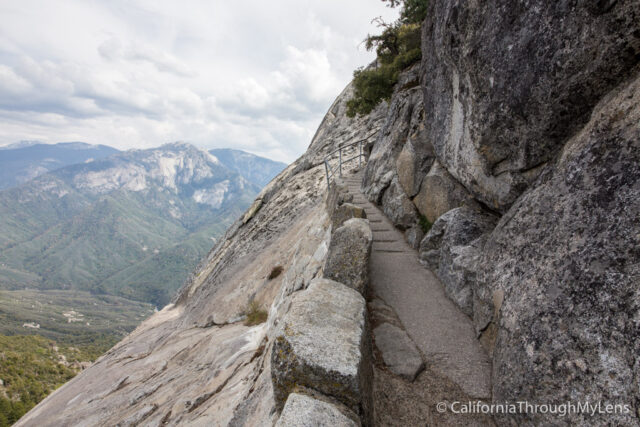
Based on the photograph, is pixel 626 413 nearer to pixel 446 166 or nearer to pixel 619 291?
pixel 619 291

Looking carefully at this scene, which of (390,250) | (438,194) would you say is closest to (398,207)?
(438,194)

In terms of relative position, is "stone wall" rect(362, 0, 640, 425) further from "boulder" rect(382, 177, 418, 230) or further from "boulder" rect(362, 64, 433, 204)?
"boulder" rect(362, 64, 433, 204)

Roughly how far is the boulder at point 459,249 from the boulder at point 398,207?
2007 mm

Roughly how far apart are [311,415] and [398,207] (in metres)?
9.22

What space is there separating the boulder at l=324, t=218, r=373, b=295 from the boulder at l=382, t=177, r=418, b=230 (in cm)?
398

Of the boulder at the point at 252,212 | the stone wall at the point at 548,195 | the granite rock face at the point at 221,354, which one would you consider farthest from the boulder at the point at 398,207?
the boulder at the point at 252,212

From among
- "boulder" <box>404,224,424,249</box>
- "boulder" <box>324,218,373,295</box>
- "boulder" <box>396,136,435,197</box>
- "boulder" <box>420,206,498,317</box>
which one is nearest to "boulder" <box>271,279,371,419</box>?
"boulder" <box>324,218,373,295</box>

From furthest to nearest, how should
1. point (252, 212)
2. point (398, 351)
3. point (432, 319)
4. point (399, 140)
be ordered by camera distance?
point (252, 212)
point (399, 140)
point (432, 319)
point (398, 351)

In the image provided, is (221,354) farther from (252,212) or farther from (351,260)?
(252,212)

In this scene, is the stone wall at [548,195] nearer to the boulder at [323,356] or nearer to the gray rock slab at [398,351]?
the gray rock slab at [398,351]

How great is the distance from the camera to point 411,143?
38.3 feet

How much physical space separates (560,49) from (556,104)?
890mm

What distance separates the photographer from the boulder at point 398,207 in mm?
10992

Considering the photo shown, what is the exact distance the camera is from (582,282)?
363 cm
